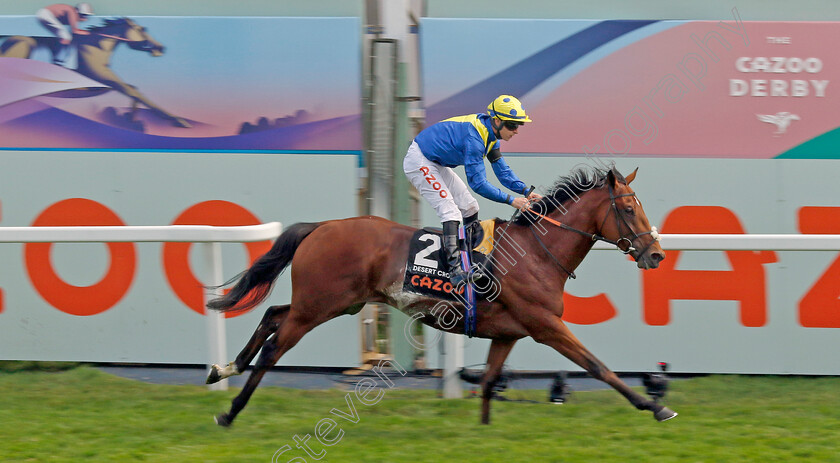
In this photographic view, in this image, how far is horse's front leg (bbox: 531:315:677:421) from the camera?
4.18 m

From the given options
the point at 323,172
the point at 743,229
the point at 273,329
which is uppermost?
the point at 323,172

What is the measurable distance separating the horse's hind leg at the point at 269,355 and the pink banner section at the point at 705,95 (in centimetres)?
216

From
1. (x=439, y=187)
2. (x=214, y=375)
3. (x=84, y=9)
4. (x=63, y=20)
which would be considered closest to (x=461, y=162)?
(x=439, y=187)

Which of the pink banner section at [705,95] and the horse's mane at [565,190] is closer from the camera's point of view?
the horse's mane at [565,190]

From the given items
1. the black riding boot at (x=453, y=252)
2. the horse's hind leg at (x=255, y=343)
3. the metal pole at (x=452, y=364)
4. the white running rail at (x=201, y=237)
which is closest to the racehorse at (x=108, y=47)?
the white running rail at (x=201, y=237)

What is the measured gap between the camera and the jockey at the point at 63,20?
5.72 m

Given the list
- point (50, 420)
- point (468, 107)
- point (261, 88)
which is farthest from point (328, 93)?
point (50, 420)

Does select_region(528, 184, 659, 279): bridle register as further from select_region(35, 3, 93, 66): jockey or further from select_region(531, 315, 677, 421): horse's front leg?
select_region(35, 3, 93, 66): jockey

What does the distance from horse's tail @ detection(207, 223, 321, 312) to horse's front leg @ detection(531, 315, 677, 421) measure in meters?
1.42

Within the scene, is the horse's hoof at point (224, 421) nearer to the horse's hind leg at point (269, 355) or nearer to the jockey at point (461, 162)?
the horse's hind leg at point (269, 355)

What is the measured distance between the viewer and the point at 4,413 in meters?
4.66

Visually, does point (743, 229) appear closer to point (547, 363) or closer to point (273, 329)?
point (547, 363)

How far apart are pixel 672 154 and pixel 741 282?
96 centimetres

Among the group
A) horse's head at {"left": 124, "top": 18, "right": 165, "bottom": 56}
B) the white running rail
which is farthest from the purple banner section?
the white running rail
